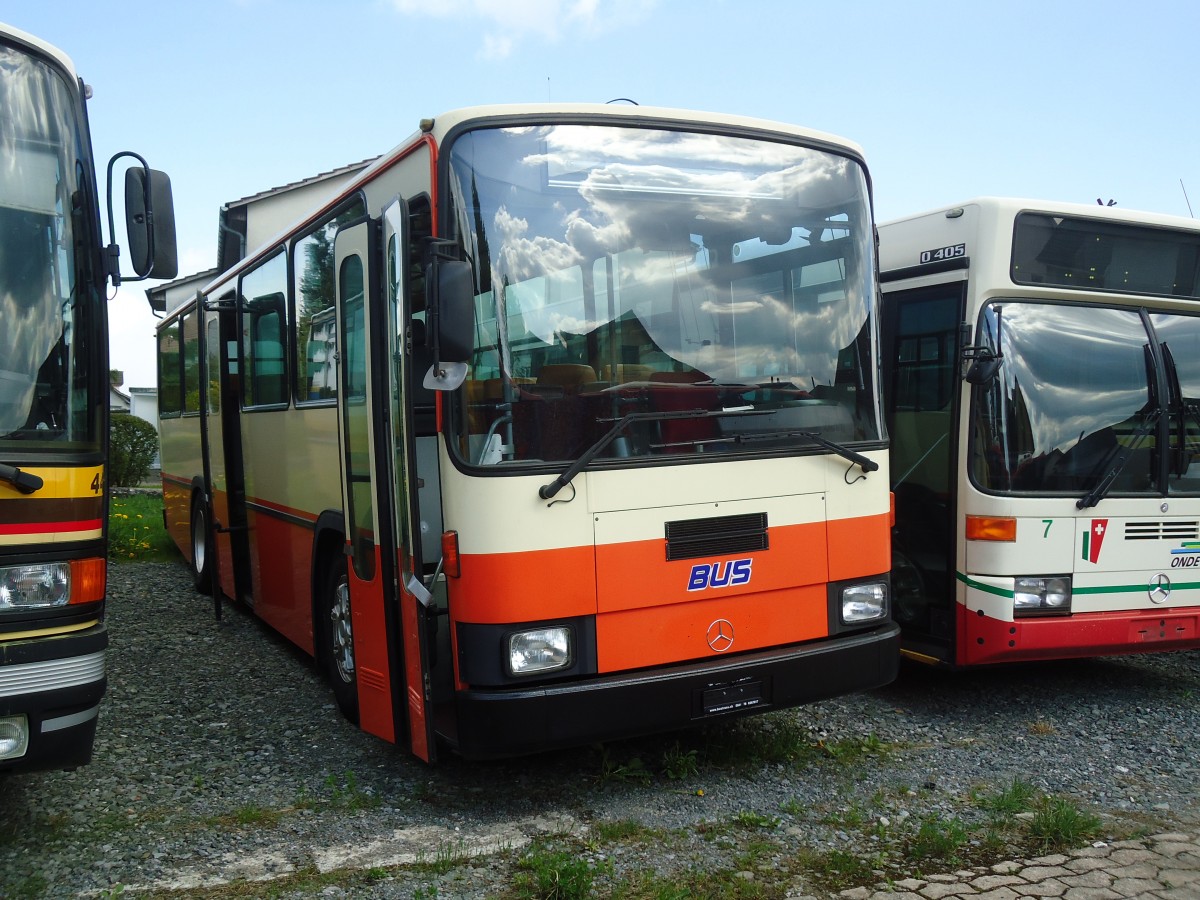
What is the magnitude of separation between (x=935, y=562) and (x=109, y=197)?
4.65 metres

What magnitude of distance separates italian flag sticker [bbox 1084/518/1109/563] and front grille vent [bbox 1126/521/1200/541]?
0.60 ft

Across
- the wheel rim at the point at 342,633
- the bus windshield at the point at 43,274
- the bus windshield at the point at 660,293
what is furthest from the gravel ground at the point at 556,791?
the bus windshield at the point at 43,274

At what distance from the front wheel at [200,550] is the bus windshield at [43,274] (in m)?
5.89

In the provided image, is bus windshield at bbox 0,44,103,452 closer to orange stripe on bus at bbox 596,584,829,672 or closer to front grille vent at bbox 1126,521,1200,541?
orange stripe on bus at bbox 596,584,829,672

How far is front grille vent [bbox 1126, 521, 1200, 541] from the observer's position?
6176mm

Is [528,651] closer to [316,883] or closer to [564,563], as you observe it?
[564,563]

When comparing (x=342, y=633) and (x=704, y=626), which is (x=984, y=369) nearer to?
(x=704, y=626)

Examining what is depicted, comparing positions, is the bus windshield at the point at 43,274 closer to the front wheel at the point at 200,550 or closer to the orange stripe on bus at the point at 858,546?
the orange stripe on bus at the point at 858,546

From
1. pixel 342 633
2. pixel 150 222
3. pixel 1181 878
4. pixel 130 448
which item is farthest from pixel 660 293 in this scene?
pixel 130 448

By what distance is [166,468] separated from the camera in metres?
12.2

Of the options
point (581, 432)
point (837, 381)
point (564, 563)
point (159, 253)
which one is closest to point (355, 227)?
point (159, 253)

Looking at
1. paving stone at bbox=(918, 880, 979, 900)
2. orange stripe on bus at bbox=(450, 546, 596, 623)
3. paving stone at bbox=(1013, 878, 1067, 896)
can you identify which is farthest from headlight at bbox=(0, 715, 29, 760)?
paving stone at bbox=(1013, 878, 1067, 896)

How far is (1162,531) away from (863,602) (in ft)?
7.43

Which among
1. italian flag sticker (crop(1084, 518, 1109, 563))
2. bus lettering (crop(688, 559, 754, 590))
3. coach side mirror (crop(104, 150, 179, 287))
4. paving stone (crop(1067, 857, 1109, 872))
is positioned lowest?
paving stone (crop(1067, 857, 1109, 872))
